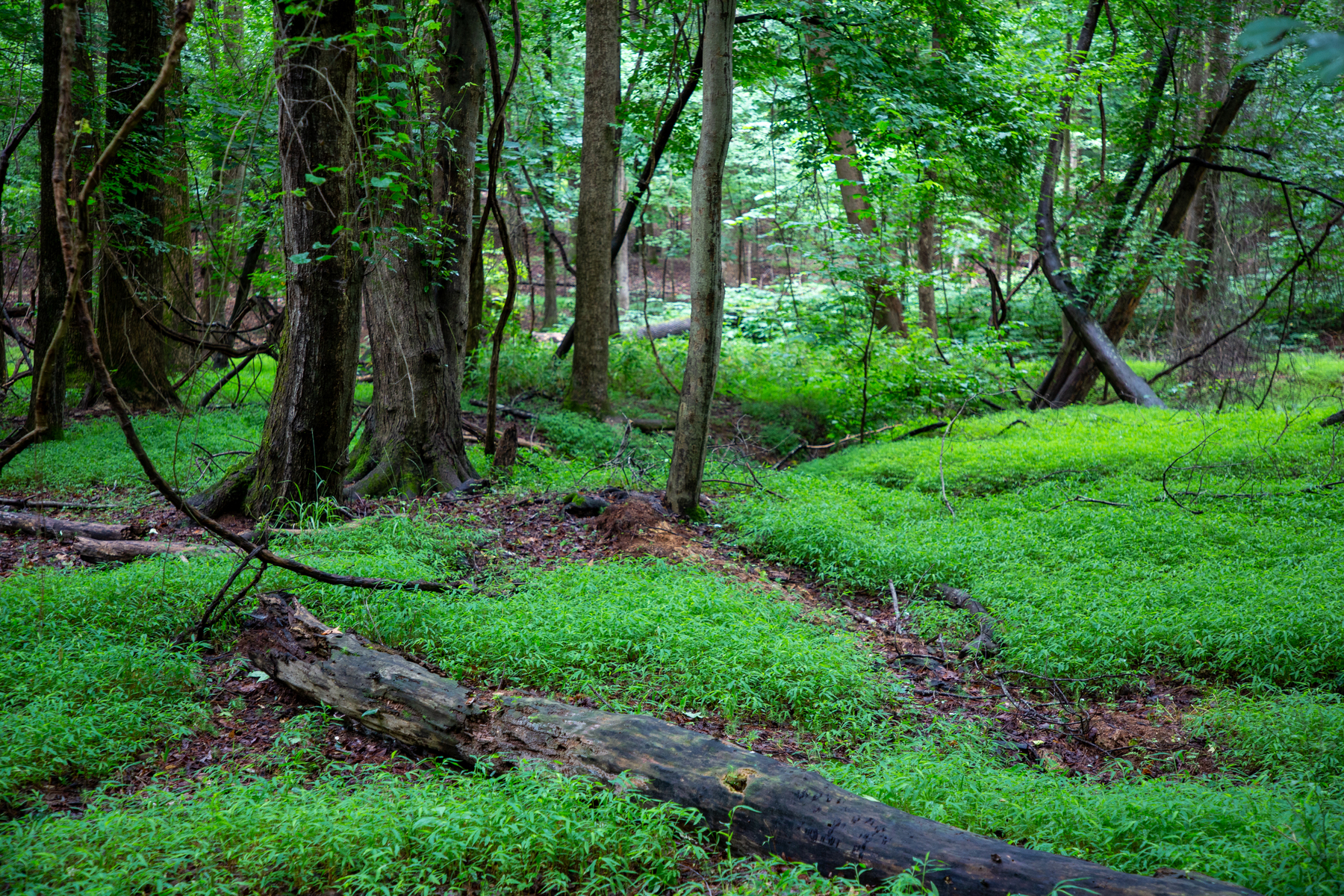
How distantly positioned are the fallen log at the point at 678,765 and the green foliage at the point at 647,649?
40 cm

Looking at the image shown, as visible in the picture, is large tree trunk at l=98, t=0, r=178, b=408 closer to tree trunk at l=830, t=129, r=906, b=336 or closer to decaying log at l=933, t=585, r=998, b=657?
decaying log at l=933, t=585, r=998, b=657

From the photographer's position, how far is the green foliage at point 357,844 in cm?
256

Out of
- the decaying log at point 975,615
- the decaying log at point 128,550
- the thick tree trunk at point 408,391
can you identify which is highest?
the thick tree trunk at point 408,391

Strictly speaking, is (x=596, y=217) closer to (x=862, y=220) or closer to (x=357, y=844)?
(x=862, y=220)

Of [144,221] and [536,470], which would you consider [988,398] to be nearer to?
[536,470]

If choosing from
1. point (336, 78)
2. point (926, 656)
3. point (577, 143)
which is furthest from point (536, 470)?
point (577, 143)

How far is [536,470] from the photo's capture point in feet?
28.6

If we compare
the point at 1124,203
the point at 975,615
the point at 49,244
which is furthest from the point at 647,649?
the point at 1124,203

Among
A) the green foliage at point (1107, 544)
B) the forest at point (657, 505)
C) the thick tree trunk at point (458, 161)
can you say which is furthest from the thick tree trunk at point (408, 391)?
the green foliage at point (1107, 544)

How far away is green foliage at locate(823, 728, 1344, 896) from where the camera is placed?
102 inches

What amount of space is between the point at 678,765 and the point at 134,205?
1007cm

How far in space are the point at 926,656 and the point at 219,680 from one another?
13.7ft

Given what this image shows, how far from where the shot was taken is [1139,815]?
9.82 feet

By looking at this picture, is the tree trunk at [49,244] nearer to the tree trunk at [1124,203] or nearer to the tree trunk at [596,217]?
the tree trunk at [596,217]
